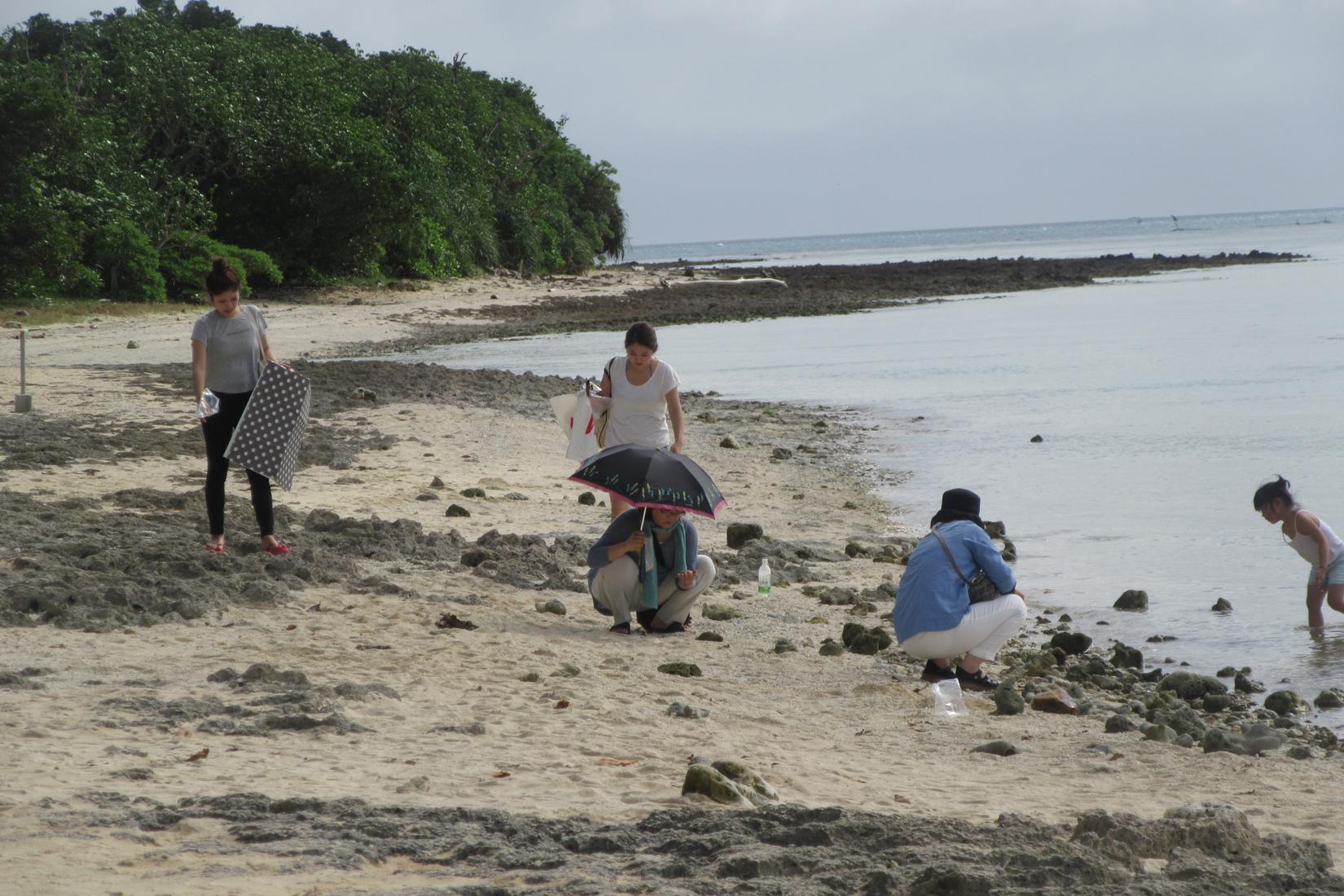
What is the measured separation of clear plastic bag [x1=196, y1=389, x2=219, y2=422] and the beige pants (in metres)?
2.50

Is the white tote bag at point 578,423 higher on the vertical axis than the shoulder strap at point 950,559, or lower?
higher

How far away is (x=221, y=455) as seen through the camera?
26.3 feet

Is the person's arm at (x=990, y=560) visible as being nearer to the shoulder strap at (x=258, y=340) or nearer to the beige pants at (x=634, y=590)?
the beige pants at (x=634, y=590)

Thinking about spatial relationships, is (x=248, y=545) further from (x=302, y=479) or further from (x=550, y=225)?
(x=550, y=225)

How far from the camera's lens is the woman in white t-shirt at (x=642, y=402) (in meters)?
8.27

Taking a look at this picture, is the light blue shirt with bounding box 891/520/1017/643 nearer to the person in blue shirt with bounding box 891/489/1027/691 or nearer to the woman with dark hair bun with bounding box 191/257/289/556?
the person in blue shirt with bounding box 891/489/1027/691

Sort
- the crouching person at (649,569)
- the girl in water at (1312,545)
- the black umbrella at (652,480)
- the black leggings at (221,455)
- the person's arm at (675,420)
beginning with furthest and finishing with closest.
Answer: the girl in water at (1312,545) < the person's arm at (675,420) < the black leggings at (221,455) < the crouching person at (649,569) < the black umbrella at (652,480)

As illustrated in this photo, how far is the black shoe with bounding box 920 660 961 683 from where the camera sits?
686cm

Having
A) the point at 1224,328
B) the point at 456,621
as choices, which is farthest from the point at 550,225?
the point at 456,621

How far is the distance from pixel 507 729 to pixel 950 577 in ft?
7.92

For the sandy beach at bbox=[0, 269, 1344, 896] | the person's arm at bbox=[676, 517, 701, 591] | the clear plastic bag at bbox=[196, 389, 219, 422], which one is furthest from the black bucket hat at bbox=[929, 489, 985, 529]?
the clear plastic bag at bbox=[196, 389, 219, 422]

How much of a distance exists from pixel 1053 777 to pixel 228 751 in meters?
3.15

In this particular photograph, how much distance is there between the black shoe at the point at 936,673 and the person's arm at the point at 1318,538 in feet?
9.76

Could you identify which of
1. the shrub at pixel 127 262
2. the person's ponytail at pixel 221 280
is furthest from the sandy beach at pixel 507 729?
the shrub at pixel 127 262
